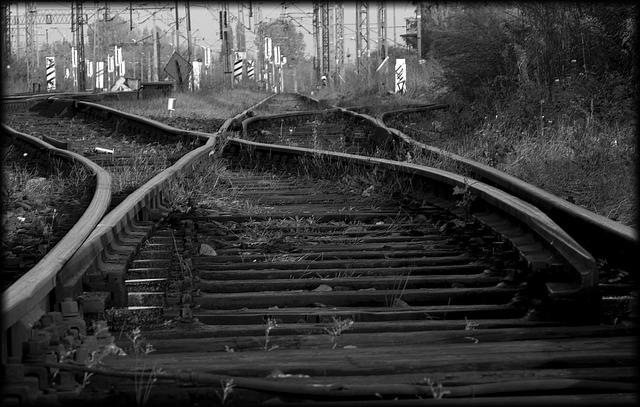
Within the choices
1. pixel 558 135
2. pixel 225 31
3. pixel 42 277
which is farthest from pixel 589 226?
pixel 225 31

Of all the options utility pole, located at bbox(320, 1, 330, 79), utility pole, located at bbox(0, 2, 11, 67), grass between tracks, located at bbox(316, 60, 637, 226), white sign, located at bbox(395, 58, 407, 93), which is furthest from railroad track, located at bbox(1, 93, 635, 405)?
utility pole, located at bbox(320, 1, 330, 79)

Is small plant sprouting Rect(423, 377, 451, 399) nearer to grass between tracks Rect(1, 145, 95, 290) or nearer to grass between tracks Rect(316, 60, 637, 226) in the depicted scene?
grass between tracks Rect(1, 145, 95, 290)

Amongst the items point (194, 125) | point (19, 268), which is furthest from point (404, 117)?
point (19, 268)

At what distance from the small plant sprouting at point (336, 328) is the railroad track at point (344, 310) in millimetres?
14

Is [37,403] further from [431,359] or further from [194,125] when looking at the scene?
[194,125]

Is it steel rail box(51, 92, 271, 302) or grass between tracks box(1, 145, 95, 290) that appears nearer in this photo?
steel rail box(51, 92, 271, 302)

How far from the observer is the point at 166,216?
5703 millimetres

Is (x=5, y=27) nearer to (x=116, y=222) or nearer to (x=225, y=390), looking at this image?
(x=116, y=222)

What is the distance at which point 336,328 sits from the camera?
10.7 feet

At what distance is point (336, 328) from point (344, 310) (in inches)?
13.7

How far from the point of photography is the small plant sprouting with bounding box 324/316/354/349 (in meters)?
3.13

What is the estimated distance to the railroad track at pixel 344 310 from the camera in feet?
8.43

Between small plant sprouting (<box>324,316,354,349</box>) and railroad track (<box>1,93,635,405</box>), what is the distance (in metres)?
0.01

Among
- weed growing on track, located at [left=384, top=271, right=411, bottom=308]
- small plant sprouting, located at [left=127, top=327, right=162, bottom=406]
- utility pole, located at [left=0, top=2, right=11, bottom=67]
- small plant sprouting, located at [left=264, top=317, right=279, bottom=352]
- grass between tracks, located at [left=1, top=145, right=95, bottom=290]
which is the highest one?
utility pole, located at [left=0, top=2, right=11, bottom=67]
